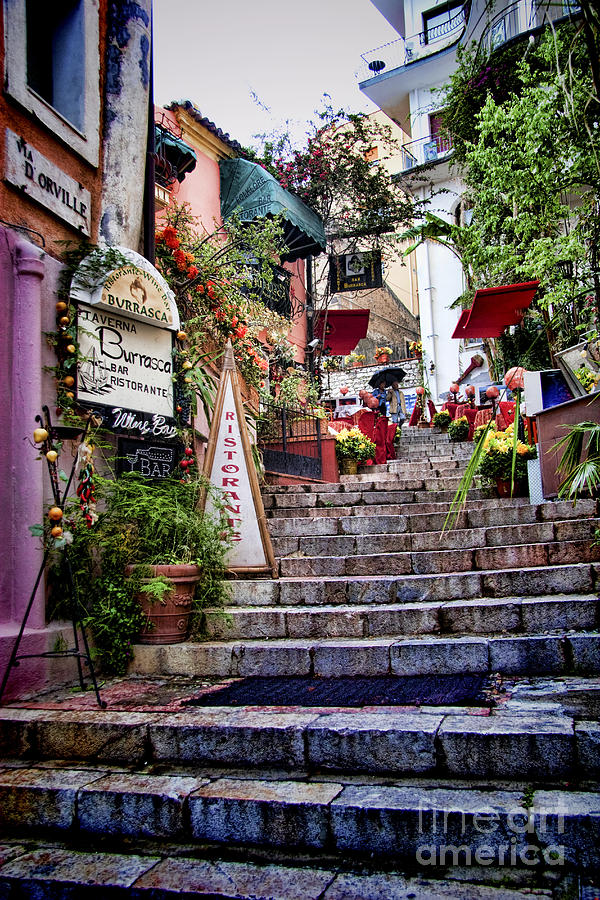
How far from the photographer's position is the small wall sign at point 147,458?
5602 mm

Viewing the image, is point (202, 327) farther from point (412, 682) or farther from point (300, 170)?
point (300, 170)

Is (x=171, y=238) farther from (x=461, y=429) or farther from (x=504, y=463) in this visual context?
(x=461, y=429)

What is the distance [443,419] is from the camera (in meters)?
17.4

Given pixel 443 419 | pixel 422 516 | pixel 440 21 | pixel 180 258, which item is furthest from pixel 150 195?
pixel 440 21

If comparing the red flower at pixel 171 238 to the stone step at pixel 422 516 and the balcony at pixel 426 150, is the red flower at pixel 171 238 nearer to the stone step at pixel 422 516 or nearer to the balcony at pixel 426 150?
the stone step at pixel 422 516

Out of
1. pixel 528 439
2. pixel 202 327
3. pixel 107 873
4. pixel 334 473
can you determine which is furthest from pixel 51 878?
pixel 334 473

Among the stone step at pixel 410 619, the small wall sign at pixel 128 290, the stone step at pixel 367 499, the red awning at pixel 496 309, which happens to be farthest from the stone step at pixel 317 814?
the red awning at pixel 496 309

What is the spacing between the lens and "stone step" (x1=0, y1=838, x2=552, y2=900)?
7.57 feet

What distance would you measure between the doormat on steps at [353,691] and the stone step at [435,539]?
1831 mm

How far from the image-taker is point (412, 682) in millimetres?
3947

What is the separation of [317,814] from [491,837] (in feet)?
2.27

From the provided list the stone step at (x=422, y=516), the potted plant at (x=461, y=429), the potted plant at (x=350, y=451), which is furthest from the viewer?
the potted plant at (x=461, y=429)

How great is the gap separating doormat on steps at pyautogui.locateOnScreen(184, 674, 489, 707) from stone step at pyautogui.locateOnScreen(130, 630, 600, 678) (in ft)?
0.25

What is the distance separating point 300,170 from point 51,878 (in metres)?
15.2
